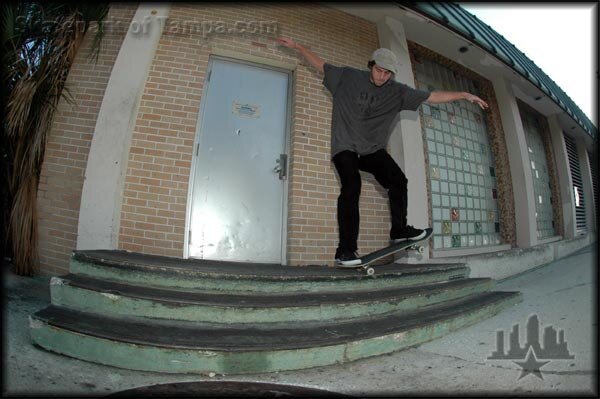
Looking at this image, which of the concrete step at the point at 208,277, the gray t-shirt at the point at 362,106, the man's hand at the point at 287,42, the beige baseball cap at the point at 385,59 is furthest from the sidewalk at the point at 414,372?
the man's hand at the point at 287,42

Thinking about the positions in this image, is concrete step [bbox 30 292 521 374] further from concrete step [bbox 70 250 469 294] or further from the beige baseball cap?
the beige baseball cap

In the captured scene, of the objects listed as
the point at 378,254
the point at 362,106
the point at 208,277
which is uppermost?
the point at 362,106

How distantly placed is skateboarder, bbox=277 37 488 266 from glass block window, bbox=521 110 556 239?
5.55 meters

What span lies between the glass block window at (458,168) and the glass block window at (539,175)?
232cm

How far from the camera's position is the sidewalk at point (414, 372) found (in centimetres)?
157

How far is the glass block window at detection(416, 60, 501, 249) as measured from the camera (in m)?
Result: 4.77

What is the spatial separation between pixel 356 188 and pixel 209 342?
179 cm

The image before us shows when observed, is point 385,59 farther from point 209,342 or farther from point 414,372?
point 209,342

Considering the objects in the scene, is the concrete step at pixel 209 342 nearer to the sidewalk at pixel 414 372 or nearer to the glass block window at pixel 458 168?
the sidewalk at pixel 414 372

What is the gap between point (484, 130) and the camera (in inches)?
229

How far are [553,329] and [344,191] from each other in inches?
75.8

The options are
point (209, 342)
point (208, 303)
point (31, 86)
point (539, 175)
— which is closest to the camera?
point (209, 342)

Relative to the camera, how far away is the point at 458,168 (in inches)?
200

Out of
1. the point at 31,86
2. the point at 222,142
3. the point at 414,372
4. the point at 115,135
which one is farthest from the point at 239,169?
the point at 414,372
